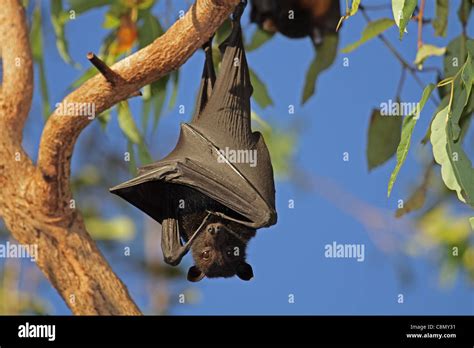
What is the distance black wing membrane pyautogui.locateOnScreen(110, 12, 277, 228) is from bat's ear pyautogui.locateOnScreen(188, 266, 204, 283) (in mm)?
311

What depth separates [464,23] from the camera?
422 centimetres

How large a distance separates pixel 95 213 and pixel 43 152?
12.8 feet

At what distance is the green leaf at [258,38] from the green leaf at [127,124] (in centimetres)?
103

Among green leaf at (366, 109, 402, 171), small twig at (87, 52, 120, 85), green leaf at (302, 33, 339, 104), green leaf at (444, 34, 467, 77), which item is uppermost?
green leaf at (302, 33, 339, 104)

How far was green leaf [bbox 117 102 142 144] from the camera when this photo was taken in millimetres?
4145

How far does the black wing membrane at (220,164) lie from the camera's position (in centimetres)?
359

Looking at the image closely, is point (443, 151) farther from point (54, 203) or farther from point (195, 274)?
point (54, 203)

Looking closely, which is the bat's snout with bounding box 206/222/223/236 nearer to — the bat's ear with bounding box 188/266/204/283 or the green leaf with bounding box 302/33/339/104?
the bat's ear with bounding box 188/266/204/283

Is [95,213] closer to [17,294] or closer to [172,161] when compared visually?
[17,294]

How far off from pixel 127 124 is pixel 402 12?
189cm

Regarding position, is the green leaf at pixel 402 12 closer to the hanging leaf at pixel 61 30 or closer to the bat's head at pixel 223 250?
the bat's head at pixel 223 250

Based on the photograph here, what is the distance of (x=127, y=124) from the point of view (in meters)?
4.18

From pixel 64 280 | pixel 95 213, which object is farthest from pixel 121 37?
pixel 95 213

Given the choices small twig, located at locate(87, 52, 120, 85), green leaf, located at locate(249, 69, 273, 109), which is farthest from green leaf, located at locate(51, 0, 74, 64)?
small twig, located at locate(87, 52, 120, 85)
